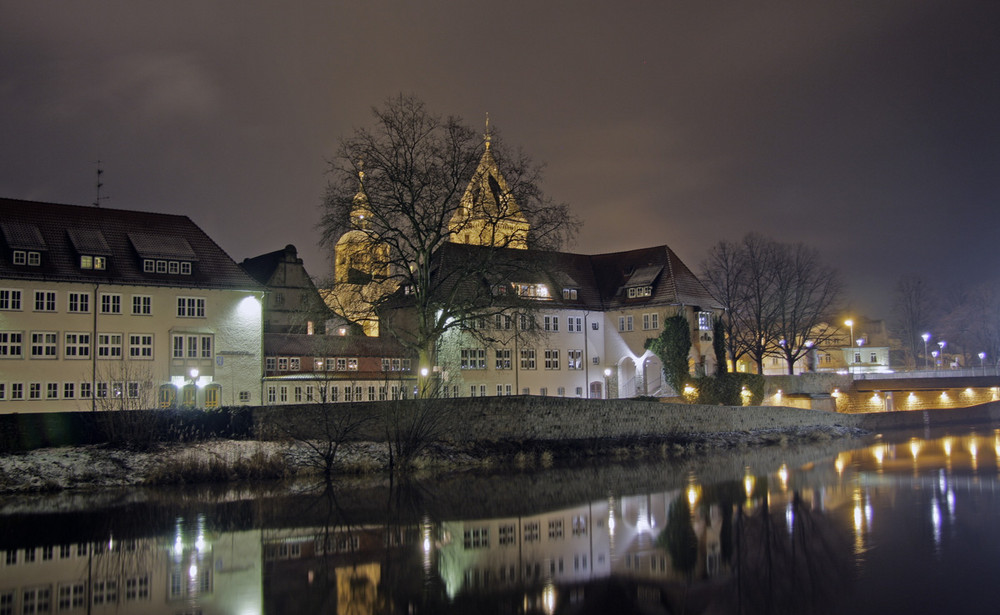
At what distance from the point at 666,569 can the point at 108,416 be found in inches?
842

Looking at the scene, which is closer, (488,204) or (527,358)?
(488,204)

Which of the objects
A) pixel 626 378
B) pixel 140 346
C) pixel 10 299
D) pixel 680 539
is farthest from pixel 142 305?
pixel 626 378

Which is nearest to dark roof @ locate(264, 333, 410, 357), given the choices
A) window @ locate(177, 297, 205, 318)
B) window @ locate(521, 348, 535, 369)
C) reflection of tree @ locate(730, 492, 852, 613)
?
window @ locate(521, 348, 535, 369)

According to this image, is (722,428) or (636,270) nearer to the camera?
(722,428)

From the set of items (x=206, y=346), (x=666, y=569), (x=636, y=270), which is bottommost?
(x=666, y=569)

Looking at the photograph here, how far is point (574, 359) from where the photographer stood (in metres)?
58.7

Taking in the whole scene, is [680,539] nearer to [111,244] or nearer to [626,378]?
[111,244]

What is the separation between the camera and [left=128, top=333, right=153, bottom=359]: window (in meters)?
41.8

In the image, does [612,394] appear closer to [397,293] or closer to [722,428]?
[722,428]

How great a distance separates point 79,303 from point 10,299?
272 centimetres

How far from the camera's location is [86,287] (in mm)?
41094

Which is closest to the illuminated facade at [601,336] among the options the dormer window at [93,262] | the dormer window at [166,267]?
the dormer window at [166,267]

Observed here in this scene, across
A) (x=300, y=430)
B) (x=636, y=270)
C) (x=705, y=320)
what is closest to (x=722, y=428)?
(x=705, y=320)

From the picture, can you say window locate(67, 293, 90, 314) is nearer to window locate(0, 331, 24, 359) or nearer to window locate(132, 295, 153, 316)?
window locate(132, 295, 153, 316)
